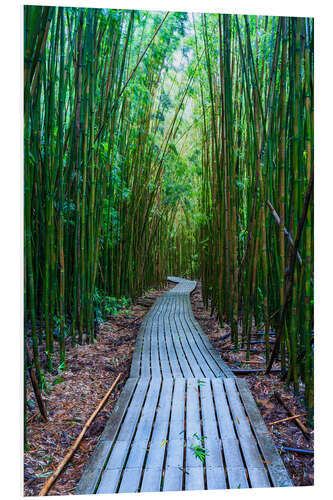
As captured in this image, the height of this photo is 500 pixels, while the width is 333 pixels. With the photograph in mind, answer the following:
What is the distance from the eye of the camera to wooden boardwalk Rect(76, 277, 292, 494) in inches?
38.5

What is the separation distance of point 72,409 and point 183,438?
20.4 inches

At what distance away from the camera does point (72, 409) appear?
1.44 meters

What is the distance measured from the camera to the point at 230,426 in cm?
121

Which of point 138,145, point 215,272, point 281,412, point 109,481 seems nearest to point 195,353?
point 281,412

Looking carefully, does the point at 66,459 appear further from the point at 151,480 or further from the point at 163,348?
the point at 163,348

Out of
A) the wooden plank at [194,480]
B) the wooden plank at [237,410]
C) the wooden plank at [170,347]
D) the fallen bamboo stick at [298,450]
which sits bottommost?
the fallen bamboo stick at [298,450]

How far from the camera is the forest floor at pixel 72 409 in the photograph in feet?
3.54

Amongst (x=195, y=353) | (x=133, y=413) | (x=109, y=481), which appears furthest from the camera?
(x=195, y=353)

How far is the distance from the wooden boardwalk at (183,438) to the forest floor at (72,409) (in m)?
0.11

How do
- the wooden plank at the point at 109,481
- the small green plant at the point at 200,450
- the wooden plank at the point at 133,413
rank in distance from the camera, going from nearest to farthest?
the wooden plank at the point at 109,481 → the small green plant at the point at 200,450 → the wooden plank at the point at 133,413

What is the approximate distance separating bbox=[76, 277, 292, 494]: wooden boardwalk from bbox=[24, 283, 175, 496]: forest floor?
0.35ft

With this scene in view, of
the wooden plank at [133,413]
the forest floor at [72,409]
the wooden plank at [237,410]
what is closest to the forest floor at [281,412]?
the wooden plank at [237,410]

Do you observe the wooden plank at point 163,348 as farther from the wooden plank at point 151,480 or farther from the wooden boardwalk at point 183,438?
the wooden plank at point 151,480
